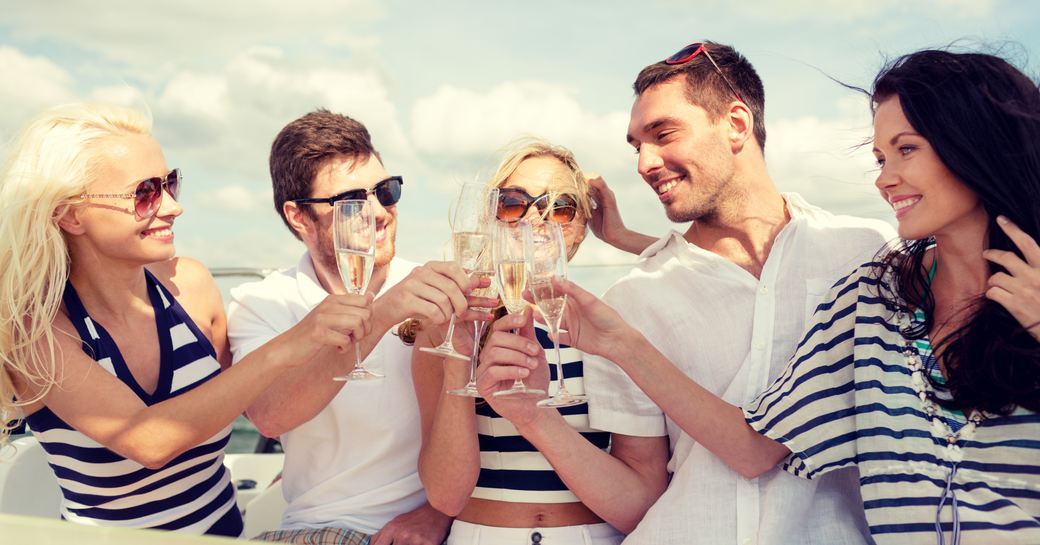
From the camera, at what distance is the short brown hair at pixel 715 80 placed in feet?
10.3

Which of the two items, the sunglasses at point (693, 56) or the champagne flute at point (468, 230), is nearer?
the champagne flute at point (468, 230)

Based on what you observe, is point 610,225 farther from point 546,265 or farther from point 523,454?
point 546,265

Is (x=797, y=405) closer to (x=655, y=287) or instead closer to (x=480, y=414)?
(x=655, y=287)

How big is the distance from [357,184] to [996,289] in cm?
217

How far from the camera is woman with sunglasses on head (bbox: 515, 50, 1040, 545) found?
6.34ft

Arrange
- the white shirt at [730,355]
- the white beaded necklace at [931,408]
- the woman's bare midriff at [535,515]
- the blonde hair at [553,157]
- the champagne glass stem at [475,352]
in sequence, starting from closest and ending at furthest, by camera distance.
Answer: the white beaded necklace at [931,408] < the champagne glass stem at [475,352] < the white shirt at [730,355] < the woman's bare midriff at [535,515] < the blonde hair at [553,157]

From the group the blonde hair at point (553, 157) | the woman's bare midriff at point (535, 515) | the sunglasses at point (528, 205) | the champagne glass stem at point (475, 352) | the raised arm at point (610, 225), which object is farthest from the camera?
the raised arm at point (610, 225)

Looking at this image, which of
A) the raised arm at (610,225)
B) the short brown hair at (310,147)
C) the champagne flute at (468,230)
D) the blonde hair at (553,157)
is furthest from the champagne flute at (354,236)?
the raised arm at (610,225)

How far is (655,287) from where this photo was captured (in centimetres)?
286

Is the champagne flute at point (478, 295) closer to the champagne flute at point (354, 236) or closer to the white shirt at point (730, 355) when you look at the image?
the champagne flute at point (354, 236)

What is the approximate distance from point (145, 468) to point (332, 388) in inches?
26.8

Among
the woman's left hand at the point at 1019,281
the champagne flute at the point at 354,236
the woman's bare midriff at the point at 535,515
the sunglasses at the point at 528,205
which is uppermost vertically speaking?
the sunglasses at the point at 528,205

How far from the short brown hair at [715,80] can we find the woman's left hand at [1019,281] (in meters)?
1.34

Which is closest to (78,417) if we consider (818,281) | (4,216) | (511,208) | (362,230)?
(4,216)
